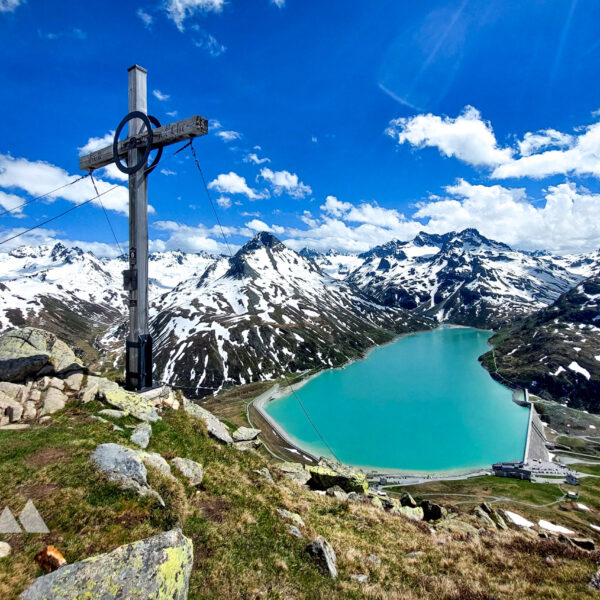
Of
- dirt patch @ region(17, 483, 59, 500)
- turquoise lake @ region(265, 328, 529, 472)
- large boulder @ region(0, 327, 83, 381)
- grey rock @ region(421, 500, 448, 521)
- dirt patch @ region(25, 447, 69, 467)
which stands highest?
large boulder @ region(0, 327, 83, 381)

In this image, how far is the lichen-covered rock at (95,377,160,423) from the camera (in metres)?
17.2

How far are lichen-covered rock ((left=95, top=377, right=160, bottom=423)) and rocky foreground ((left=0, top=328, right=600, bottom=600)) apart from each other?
0.26ft

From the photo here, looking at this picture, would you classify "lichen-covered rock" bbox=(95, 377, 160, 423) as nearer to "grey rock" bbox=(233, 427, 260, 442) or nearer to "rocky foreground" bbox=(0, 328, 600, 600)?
"rocky foreground" bbox=(0, 328, 600, 600)

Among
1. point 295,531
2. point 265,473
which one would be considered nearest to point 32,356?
point 265,473

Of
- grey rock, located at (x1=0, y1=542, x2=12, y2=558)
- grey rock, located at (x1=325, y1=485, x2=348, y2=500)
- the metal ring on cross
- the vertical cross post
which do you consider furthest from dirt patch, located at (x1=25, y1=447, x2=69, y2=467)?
grey rock, located at (x1=325, y1=485, x2=348, y2=500)

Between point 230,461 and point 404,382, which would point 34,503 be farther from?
point 404,382

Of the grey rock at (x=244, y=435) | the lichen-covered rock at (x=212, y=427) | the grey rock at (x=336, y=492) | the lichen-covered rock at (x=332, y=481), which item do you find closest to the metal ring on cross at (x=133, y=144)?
the lichen-covered rock at (x=212, y=427)

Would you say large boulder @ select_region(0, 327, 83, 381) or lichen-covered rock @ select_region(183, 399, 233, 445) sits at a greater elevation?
large boulder @ select_region(0, 327, 83, 381)

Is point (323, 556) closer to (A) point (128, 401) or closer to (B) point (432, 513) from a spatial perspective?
(A) point (128, 401)

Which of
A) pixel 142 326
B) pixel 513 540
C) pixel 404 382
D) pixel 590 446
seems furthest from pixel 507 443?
pixel 142 326

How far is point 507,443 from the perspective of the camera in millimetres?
126562

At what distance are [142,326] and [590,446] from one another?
17990 centimetres

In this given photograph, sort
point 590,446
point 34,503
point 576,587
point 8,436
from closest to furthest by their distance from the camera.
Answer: point 34,503 → point 576,587 → point 8,436 → point 590,446

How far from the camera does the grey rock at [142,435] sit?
14672mm
